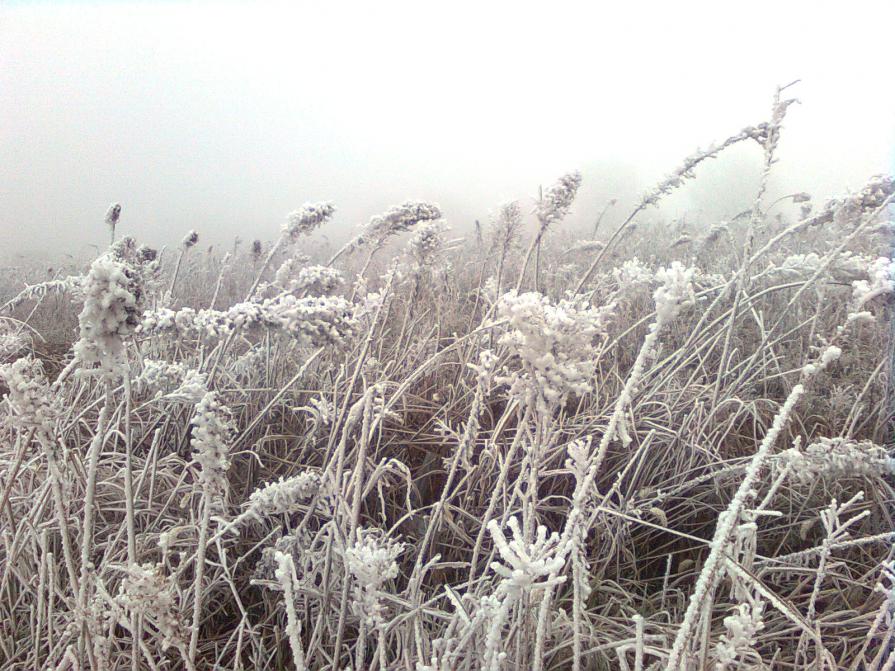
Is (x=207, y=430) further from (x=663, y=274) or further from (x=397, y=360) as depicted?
(x=397, y=360)

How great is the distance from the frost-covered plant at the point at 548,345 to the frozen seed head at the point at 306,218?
28.8 inches

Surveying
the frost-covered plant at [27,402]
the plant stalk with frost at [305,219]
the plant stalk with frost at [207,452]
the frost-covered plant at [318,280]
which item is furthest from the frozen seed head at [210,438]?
the plant stalk with frost at [305,219]

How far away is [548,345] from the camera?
1.64 ft

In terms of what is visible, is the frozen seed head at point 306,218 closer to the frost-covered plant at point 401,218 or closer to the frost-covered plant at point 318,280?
the frost-covered plant at point 401,218

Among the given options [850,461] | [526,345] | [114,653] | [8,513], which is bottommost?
[114,653]

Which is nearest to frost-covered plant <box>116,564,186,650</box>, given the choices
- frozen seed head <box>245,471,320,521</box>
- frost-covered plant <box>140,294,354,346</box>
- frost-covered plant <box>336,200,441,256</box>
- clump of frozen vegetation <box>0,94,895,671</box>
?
clump of frozen vegetation <box>0,94,895,671</box>

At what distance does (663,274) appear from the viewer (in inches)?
19.4

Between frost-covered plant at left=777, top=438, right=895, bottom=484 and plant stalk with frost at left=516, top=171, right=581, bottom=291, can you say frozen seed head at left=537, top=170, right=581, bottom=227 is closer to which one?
plant stalk with frost at left=516, top=171, right=581, bottom=291

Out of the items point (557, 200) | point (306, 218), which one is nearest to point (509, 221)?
point (557, 200)

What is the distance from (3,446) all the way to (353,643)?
2.53ft

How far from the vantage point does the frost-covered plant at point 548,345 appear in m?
0.49

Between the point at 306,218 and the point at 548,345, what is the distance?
2.54 ft

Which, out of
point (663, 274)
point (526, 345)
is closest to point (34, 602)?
point (526, 345)

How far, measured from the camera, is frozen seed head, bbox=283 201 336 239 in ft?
3.75
